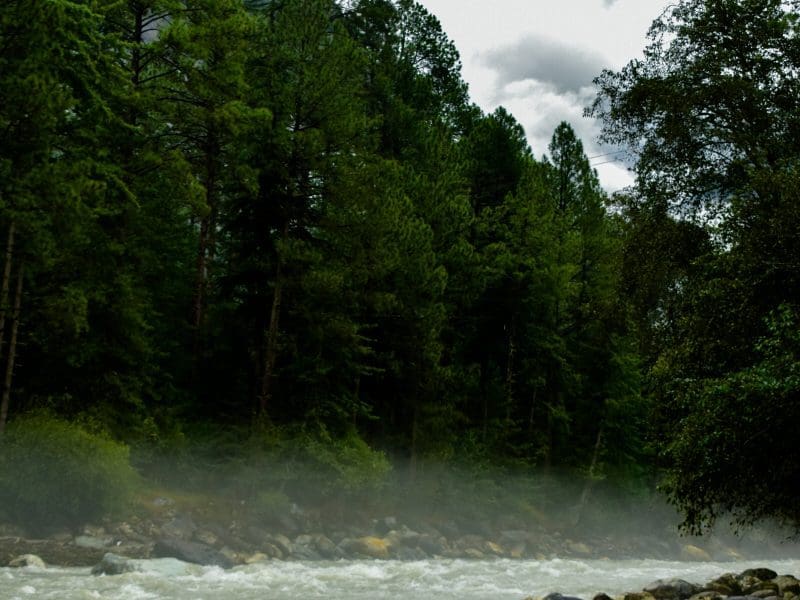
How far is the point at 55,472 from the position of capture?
18656mm

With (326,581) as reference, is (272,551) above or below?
below

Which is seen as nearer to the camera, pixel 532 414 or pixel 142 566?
pixel 142 566

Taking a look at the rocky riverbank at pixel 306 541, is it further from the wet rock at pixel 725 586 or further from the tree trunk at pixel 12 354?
the wet rock at pixel 725 586

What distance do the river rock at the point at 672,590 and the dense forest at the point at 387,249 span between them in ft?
9.30

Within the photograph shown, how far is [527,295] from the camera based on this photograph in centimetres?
3619

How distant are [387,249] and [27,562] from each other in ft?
46.9

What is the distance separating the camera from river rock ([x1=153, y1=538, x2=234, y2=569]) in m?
18.8

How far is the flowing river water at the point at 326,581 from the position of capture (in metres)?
14.6

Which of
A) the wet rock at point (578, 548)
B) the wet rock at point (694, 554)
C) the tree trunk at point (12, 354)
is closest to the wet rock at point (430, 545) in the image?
the wet rock at point (578, 548)

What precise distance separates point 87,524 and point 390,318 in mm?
13766

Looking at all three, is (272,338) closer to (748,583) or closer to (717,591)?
(717,591)

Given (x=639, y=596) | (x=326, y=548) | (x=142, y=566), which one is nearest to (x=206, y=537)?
(x=326, y=548)

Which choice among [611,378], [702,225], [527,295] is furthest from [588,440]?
[702,225]

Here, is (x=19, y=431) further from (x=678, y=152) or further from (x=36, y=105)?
(x=678, y=152)
